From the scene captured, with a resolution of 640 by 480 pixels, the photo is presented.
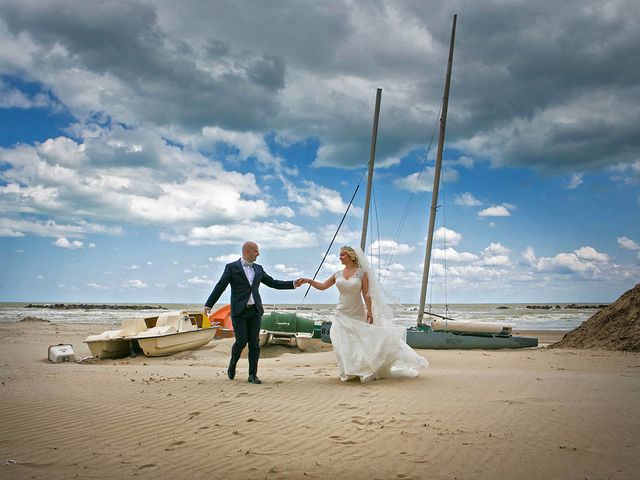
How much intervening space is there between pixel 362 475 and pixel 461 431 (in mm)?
1675

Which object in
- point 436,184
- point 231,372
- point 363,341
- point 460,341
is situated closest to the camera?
point 363,341

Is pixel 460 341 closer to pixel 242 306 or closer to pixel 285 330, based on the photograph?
pixel 285 330

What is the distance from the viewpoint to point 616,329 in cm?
1508

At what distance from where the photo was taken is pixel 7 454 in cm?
473

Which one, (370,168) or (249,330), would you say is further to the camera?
(370,168)

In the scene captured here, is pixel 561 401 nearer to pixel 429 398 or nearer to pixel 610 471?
pixel 429 398

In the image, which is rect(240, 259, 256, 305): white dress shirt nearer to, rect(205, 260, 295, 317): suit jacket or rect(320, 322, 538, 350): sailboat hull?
rect(205, 260, 295, 317): suit jacket

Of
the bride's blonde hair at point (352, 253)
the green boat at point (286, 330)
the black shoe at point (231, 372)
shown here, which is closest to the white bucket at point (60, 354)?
the green boat at point (286, 330)

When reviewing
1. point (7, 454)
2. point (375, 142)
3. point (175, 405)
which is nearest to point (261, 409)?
point (175, 405)

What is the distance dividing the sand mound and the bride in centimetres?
826

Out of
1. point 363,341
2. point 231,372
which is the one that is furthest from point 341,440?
point 231,372

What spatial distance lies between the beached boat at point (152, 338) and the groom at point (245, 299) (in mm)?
Result: 6877

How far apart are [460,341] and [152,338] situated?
32.8 ft

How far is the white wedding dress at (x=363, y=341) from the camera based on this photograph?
855cm
